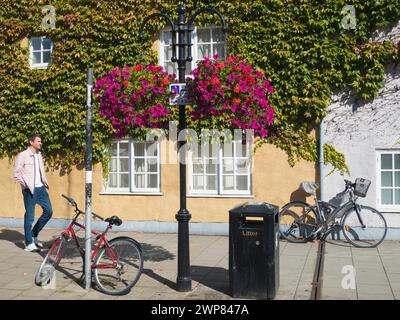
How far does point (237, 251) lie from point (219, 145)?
16.6 feet

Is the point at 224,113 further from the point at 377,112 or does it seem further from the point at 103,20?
the point at 103,20

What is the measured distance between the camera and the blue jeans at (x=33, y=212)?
30.1 feet

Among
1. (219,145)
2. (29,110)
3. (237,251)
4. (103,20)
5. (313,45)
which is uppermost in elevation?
(103,20)

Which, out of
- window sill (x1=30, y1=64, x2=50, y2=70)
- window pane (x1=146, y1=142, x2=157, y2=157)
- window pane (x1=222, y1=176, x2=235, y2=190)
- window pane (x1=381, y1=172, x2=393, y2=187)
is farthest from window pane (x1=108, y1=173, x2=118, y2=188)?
window pane (x1=381, y1=172, x2=393, y2=187)

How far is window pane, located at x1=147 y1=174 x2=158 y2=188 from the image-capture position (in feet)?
38.3

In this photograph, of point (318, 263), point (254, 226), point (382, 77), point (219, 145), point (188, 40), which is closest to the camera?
point (254, 226)

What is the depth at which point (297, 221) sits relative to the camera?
34.2ft

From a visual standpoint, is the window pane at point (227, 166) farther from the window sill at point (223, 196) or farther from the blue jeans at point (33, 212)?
the blue jeans at point (33, 212)

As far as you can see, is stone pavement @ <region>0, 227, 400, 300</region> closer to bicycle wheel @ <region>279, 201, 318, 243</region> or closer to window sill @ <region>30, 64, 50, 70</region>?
bicycle wheel @ <region>279, 201, 318, 243</region>

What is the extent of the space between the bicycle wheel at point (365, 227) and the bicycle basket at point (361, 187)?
28cm

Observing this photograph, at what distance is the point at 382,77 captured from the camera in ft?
33.9

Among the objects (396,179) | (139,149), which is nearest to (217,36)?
(139,149)

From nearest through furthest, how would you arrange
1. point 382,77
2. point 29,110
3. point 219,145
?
1. point 382,77
2. point 219,145
3. point 29,110

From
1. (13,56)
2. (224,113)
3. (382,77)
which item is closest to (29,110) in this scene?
(13,56)
